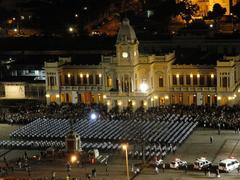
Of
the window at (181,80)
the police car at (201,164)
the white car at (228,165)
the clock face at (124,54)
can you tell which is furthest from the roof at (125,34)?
the white car at (228,165)

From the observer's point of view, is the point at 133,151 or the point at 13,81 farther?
the point at 13,81

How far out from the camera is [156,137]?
88.9m

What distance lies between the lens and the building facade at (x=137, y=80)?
10600cm

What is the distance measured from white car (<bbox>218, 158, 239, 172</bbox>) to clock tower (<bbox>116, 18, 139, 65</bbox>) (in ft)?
109

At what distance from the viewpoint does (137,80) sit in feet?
352

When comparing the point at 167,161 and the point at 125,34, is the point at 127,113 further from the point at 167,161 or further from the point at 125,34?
the point at 167,161

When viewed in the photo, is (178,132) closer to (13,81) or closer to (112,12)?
(13,81)

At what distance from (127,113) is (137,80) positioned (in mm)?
6783

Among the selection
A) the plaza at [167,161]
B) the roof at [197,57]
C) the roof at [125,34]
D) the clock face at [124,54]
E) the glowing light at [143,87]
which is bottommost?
the plaza at [167,161]

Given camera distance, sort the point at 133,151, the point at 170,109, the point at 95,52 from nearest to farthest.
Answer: the point at 133,151 → the point at 170,109 → the point at 95,52

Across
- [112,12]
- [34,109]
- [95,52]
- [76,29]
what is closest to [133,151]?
[34,109]

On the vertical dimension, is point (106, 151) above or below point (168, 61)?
below

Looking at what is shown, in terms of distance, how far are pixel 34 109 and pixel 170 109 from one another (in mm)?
18619

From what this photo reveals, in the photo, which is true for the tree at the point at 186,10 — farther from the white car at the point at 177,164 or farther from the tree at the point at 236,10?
the white car at the point at 177,164
